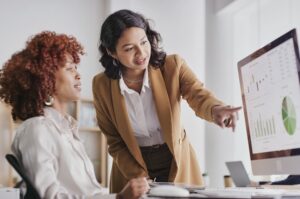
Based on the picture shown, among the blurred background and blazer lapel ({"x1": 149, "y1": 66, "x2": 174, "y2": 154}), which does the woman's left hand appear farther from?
the blurred background

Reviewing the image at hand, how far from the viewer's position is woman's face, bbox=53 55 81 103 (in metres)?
1.30

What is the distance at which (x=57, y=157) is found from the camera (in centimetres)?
114

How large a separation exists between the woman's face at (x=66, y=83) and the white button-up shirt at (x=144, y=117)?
33cm

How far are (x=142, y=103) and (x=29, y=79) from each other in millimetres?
546

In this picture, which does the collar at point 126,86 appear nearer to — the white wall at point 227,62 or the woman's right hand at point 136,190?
the woman's right hand at point 136,190

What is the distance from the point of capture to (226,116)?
4.40ft

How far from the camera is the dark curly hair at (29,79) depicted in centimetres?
119

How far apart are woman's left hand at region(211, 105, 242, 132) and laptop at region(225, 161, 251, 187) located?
1.80ft

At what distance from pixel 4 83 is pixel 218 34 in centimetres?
234

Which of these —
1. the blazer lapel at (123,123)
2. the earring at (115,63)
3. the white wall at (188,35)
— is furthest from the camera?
the white wall at (188,35)

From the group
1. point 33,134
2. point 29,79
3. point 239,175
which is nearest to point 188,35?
point 239,175

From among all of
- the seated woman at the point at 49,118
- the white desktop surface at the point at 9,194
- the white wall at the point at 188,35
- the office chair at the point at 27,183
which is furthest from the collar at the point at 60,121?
the white wall at the point at 188,35

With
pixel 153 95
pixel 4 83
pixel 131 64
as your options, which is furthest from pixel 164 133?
pixel 4 83

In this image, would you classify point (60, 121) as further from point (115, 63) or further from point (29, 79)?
point (115, 63)
